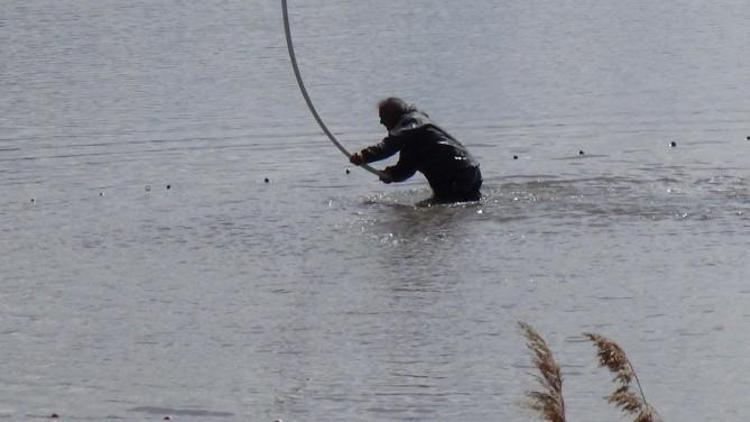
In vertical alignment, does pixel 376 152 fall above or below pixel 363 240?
above

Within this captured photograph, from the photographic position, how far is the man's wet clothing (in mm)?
16125

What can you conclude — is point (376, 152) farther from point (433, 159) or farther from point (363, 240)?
point (363, 240)

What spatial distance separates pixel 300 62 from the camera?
27984 mm

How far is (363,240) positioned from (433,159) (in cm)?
152

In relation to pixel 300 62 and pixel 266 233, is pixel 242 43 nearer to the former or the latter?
pixel 300 62

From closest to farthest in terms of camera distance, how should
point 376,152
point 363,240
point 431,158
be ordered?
point 363,240 < point 376,152 < point 431,158

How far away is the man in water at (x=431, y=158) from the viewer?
634 inches

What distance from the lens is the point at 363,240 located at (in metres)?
15.0

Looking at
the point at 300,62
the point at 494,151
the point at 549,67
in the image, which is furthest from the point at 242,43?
the point at 494,151

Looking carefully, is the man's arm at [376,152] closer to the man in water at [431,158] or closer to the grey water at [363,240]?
the man in water at [431,158]

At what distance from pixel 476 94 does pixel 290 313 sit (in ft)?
36.4

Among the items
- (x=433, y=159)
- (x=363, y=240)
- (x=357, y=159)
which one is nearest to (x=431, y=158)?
(x=433, y=159)

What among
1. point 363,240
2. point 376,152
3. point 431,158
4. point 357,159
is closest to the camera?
point 363,240

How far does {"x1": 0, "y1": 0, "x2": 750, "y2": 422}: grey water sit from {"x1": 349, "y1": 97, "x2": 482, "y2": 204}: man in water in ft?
0.76
